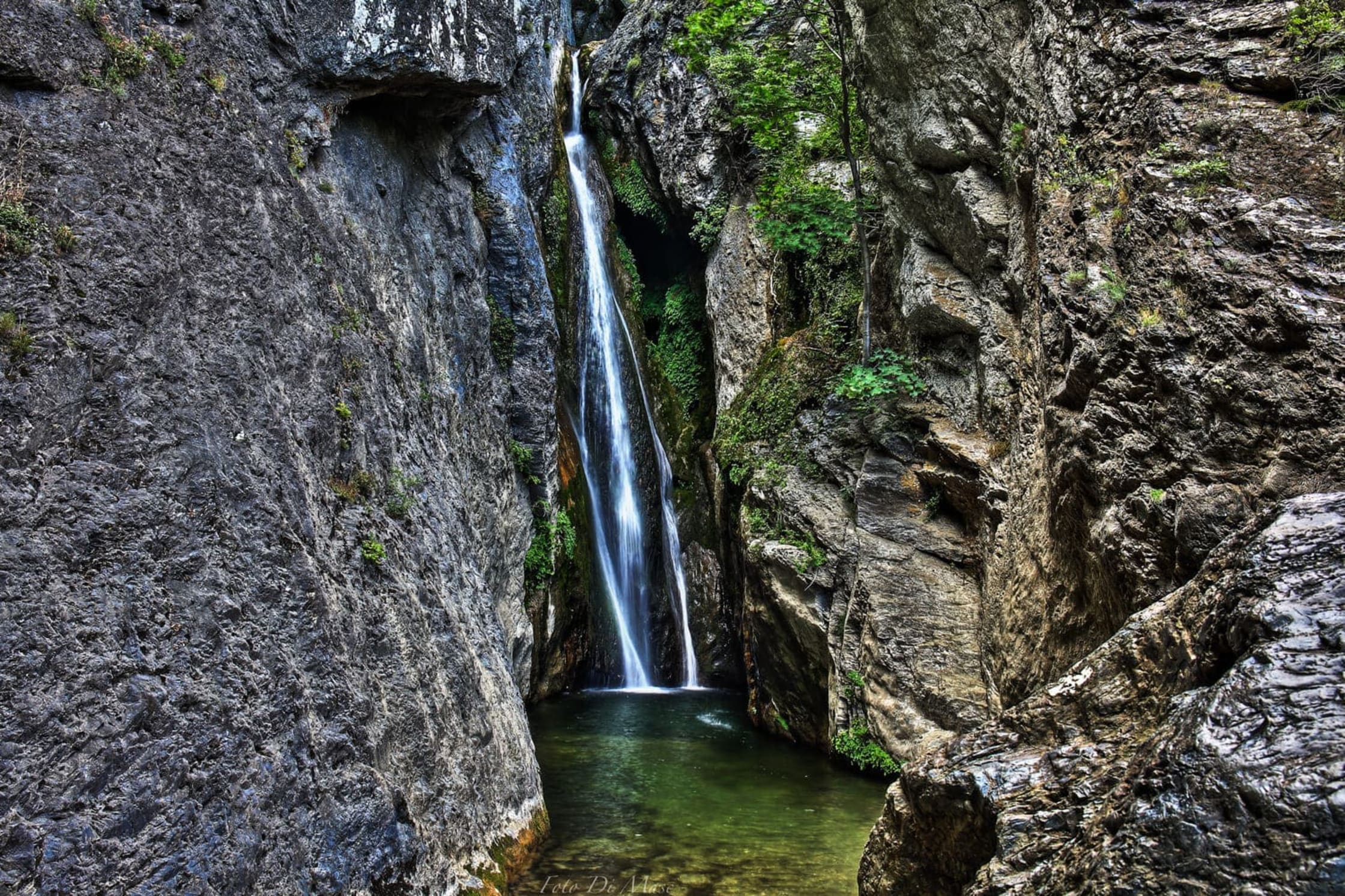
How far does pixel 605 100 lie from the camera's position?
2102 centimetres

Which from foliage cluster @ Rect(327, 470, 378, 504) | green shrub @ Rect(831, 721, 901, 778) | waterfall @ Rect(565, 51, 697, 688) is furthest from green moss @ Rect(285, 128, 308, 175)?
waterfall @ Rect(565, 51, 697, 688)

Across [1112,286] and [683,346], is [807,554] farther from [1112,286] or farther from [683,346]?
[683,346]

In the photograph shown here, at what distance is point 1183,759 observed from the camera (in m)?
2.63

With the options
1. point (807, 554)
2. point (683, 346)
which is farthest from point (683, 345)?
point (807, 554)

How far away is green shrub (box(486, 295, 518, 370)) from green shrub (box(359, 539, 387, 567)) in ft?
23.6

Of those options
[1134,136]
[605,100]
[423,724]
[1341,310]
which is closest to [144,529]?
[423,724]

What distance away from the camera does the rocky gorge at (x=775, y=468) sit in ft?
11.5

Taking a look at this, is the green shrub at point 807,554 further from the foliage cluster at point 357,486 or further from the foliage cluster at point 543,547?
the foliage cluster at point 357,486

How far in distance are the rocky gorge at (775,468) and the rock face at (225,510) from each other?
0.03m

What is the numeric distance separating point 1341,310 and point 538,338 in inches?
424

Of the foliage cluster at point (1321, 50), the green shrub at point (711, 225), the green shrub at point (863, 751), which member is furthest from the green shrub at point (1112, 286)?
the green shrub at point (711, 225)

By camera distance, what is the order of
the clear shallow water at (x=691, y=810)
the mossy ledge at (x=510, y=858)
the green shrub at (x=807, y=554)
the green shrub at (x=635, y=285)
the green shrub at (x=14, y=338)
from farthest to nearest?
the green shrub at (x=635, y=285) → the green shrub at (x=807, y=554) → the clear shallow water at (x=691, y=810) → the mossy ledge at (x=510, y=858) → the green shrub at (x=14, y=338)

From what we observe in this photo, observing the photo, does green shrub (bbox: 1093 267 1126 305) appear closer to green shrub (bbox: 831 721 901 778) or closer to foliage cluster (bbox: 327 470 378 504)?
foliage cluster (bbox: 327 470 378 504)

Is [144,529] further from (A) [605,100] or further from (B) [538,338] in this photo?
(A) [605,100]
